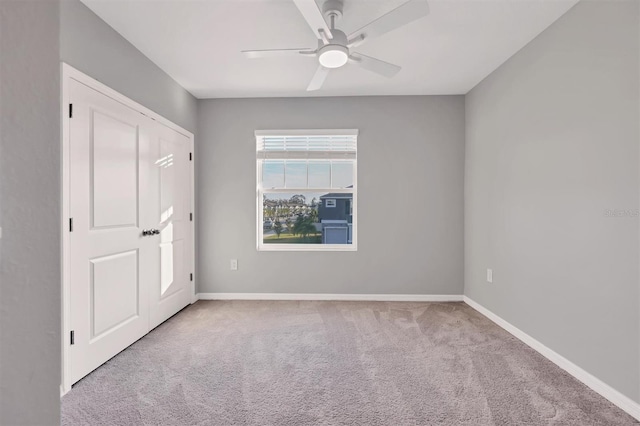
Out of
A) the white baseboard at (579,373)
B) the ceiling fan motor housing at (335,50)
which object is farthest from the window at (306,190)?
the white baseboard at (579,373)

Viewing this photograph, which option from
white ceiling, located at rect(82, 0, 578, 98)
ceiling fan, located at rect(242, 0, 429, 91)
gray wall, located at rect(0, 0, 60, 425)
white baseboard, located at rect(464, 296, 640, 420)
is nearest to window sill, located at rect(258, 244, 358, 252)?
white baseboard, located at rect(464, 296, 640, 420)

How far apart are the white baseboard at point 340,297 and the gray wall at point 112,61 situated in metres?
2.05

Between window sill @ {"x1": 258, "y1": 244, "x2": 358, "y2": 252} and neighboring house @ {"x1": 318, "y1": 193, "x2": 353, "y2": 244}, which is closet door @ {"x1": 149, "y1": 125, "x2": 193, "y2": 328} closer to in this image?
window sill @ {"x1": 258, "y1": 244, "x2": 358, "y2": 252}

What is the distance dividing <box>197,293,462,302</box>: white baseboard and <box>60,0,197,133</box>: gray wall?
80.6 inches

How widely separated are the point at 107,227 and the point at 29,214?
2.06 m

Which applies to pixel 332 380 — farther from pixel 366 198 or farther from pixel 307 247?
pixel 366 198

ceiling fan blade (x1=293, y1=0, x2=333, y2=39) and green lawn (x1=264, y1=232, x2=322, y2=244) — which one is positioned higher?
ceiling fan blade (x1=293, y1=0, x2=333, y2=39)

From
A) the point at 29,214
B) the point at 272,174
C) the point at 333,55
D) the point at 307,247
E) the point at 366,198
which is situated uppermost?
the point at 333,55

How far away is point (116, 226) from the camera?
240 centimetres

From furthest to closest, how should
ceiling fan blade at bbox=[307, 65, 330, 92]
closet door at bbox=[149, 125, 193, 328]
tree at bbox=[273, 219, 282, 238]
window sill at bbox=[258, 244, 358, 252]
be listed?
1. tree at bbox=[273, 219, 282, 238]
2. window sill at bbox=[258, 244, 358, 252]
3. closet door at bbox=[149, 125, 193, 328]
4. ceiling fan blade at bbox=[307, 65, 330, 92]

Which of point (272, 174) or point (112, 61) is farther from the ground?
point (112, 61)

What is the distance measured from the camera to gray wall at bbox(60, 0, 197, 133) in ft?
6.50

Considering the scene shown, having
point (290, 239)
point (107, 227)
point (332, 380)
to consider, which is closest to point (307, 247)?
A: point (290, 239)

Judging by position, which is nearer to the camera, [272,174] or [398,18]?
[398,18]
